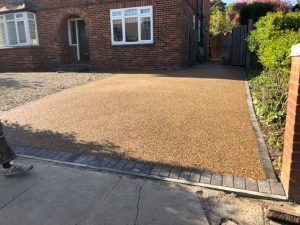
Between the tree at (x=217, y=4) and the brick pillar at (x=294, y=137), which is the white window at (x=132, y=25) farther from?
the tree at (x=217, y=4)

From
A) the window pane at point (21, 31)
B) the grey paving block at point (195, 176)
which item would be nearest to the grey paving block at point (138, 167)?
the grey paving block at point (195, 176)

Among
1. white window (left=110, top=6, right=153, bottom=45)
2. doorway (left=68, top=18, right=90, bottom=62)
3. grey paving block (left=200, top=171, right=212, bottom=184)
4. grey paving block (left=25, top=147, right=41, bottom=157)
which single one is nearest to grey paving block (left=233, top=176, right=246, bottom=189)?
grey paving block (left=200, top=171, right=212, bottom=184)

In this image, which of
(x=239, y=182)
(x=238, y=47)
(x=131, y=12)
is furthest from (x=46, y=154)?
(x=238, y=47)

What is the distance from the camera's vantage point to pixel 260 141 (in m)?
4.31

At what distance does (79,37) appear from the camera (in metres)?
16.6

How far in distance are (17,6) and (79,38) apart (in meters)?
3.54

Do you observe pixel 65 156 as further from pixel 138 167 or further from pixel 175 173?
pixel 175 173

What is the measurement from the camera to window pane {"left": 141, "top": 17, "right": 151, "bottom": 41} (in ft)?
44.4

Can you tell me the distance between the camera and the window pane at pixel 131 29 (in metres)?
13.8

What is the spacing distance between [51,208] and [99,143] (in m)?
1.73

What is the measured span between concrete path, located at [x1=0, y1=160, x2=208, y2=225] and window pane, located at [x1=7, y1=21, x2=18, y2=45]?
588 inches

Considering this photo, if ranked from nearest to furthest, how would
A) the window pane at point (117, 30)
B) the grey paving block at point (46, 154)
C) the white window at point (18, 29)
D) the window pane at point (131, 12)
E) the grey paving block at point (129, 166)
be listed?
the grey paving block at point (129, 166) → the grey paving block at point (46, 154) → the window pane at point (131, 12) → the window pane at point (117, 30) → the white window at point (18, 29)

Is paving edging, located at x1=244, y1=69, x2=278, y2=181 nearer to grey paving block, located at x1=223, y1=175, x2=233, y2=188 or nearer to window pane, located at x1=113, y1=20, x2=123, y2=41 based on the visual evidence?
grey paving block, located at x1=223, y1=175, x2=233, y2=188

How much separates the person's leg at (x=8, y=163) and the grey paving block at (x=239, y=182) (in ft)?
7.74
